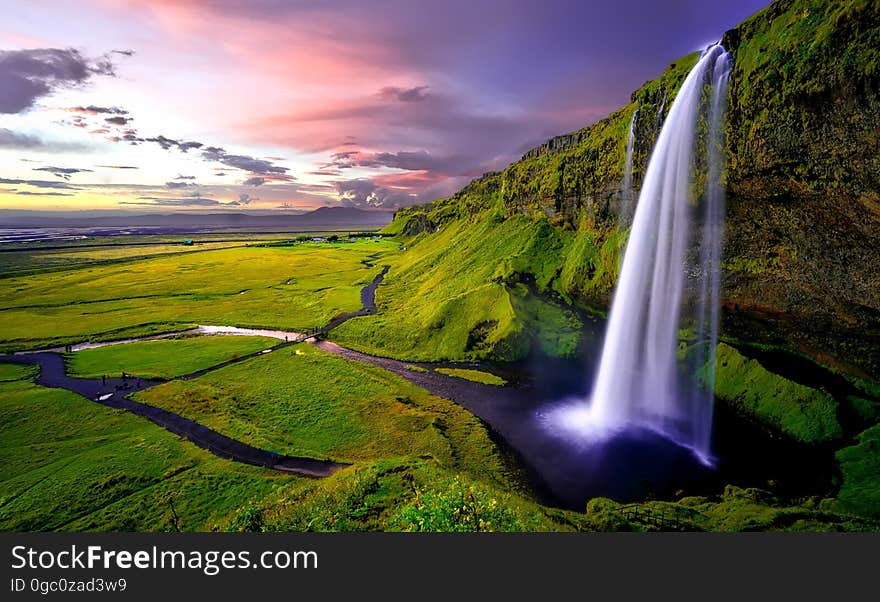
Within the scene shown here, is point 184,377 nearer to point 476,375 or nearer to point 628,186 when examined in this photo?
point 476,375

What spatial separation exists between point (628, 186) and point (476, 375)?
31946 millimetres

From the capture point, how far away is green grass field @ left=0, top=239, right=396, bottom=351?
7625 cm

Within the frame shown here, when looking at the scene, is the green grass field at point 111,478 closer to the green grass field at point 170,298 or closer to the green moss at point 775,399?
the green grass field at point 170,298

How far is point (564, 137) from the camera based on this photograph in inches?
3856

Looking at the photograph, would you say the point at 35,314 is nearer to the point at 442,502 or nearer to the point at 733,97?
the point at 442,502

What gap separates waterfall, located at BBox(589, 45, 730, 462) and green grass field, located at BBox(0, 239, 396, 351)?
54.2 meters

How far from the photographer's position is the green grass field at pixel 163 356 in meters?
52.9

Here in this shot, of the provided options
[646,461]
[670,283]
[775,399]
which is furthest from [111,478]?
[775,399]

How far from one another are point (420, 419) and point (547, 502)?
49.4ft

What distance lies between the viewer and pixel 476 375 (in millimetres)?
49531

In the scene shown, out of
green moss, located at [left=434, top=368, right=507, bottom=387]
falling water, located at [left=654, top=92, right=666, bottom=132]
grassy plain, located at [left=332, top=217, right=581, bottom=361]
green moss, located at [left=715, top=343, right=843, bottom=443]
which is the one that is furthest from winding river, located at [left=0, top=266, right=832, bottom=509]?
falling water, located at [left=654, top=92, right=666, bottom=132]

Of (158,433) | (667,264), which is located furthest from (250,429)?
(667,264)

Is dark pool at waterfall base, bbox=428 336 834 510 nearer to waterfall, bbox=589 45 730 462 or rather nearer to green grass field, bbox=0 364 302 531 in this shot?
waterfall, bbox=589 45 730 462

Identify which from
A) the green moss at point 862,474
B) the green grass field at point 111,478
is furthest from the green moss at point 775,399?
the green grass field at point 111,478
